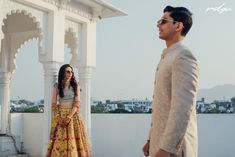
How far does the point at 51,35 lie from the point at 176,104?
4.06 m

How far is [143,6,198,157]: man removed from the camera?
4.50ft

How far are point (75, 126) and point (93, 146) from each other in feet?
8.33

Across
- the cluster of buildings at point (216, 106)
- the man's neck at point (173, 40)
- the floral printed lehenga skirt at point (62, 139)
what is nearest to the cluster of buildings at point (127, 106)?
the cluster of buildings at point (216, 106)

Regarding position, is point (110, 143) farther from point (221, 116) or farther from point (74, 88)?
point (74, 88)

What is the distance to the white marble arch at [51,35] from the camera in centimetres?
510

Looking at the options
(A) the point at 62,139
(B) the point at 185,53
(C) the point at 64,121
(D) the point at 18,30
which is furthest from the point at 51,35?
(B) the point at 185,53

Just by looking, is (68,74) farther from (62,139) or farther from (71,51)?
(71,51)

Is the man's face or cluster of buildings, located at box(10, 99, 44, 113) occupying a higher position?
the man's face

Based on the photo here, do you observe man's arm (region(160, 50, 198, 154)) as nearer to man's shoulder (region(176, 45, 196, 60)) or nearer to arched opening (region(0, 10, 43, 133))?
man's shoulder (region(176, 45, 196, 60))

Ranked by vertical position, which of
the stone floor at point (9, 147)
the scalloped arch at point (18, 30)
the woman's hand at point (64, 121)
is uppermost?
the scalloped arch at point (18, 30)

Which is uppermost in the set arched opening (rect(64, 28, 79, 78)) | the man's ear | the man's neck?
arched opening (rect(64, 28, 79, 78))

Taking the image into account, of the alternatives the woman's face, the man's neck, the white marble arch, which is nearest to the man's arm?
the man's neck

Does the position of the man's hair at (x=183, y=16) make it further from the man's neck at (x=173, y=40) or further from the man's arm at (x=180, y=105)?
the man's arm at (x=180, y=105)

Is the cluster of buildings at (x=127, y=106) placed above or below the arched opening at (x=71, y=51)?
below
